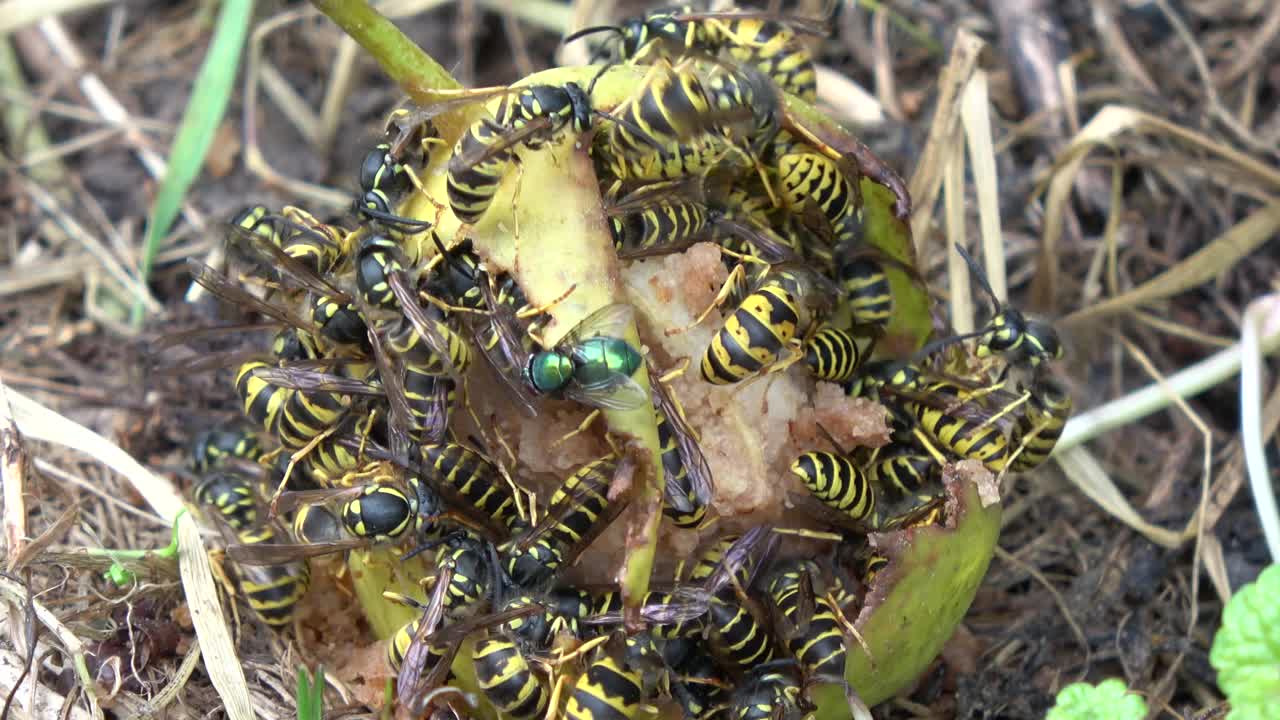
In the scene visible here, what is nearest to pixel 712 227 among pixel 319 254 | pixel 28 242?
pixel 319 254

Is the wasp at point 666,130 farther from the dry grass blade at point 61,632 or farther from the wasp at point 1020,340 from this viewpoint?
the dry grass blade at point 61,632

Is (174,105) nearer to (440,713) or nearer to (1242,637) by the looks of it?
(440,713)

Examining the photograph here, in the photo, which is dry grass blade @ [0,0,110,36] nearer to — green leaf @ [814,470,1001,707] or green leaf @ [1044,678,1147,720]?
green leaf @ [814,470,1001,707]

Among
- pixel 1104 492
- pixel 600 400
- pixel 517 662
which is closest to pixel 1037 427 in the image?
pixel 1104 492

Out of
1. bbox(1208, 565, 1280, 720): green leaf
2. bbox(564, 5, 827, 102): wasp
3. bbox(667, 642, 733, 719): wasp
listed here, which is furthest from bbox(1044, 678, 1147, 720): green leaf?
bbox(564, 5, 827, 102): wasp

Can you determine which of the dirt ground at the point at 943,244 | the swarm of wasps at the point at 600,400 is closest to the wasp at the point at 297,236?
the swarm of wasps at the point at 600,400

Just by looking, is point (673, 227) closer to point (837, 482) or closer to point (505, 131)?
point (505, 131)
